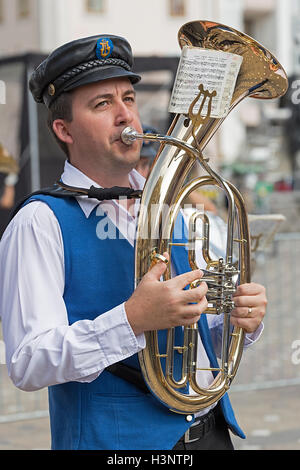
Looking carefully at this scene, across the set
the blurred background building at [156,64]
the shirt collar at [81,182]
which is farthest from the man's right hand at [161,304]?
the blurred background building at [156,64]

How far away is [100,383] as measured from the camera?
179cm

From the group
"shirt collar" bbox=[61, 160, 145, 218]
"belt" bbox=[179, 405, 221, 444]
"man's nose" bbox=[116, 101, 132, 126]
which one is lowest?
"belt" bbox=[179, 405, 221, 444]

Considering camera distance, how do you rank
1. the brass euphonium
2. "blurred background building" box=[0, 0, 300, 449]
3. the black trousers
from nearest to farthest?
the brass euphonium, the black trousers, "blurred background building" box=[0, 0, 300, 449]

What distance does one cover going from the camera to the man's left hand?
183cm

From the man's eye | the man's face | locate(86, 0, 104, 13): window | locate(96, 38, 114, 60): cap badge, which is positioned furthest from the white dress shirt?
locate(86, 0, 104, 13): window

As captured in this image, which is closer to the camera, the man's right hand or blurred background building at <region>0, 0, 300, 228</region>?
the man's right hand

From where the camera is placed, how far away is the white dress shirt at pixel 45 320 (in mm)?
1646

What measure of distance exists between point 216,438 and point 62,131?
2.69 ft

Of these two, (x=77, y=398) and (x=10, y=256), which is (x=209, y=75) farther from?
(x=77, y=398)

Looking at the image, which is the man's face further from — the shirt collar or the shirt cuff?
the shirt cuff

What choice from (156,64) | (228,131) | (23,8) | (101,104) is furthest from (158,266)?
(228,131)

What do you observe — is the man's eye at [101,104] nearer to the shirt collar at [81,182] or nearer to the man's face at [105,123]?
the man's face at [105,123]

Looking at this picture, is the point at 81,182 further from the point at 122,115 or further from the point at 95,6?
the point at 95,6

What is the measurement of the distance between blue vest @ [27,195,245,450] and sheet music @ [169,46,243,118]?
32cm
